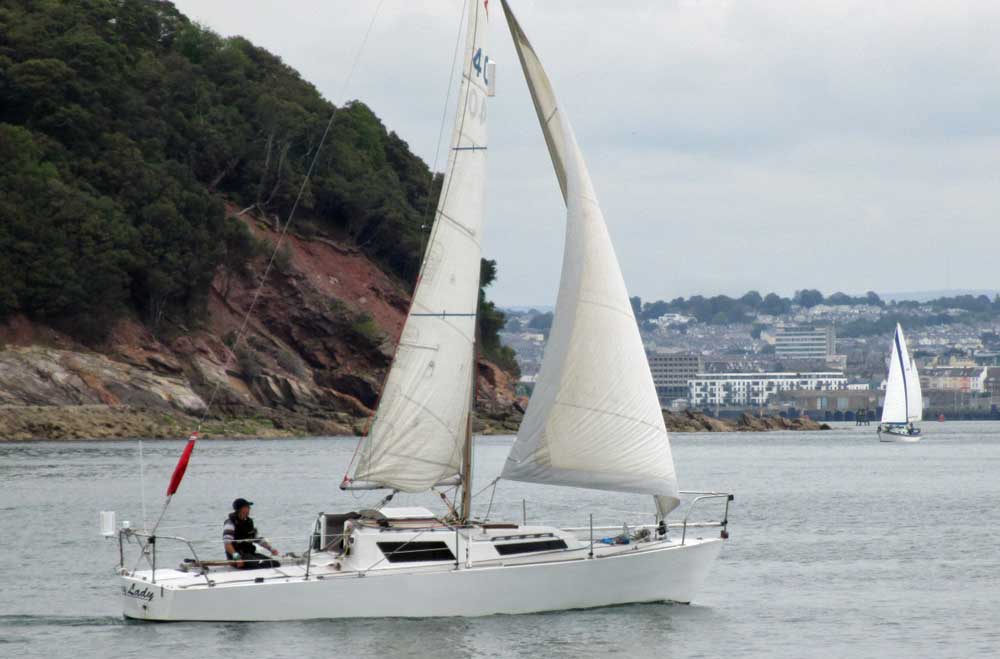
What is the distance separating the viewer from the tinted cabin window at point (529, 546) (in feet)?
83.9

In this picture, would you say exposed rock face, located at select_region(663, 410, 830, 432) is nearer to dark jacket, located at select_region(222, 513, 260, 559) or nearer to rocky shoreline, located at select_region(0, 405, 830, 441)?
rocky shoreline, located at select_region(0, 405, 830, 441)

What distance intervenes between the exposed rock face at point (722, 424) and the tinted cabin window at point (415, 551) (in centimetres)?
12262

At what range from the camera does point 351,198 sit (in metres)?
116

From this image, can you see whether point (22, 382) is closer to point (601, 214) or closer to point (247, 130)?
point (247, 130)

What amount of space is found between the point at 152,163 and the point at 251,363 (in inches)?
576

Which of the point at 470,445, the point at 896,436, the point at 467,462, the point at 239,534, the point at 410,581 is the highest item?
the point at 470,445

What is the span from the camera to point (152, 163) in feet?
337

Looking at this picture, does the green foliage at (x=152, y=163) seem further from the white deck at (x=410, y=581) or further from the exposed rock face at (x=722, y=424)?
the white deck at (x=410, y=581)

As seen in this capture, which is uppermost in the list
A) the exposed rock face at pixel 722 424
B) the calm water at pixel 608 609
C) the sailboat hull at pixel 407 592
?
the exposed rock face at pixel 722 424

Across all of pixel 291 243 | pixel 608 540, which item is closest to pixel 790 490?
pixel 608 540

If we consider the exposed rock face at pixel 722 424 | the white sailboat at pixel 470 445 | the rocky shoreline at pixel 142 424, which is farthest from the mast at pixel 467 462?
the exposed rock face at pixel 722 424

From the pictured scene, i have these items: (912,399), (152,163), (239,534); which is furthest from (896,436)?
(239,534)

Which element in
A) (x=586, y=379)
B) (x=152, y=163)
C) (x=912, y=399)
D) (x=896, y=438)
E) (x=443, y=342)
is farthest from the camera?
(x=912, y=399)

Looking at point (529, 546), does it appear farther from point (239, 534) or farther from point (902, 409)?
point (902, 409)
